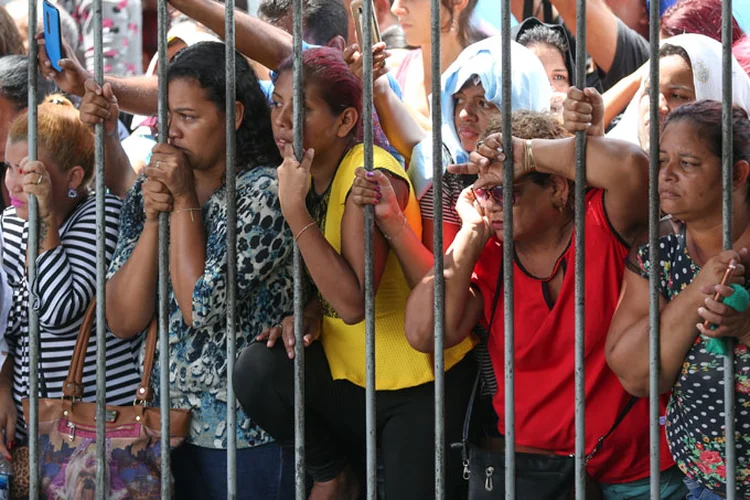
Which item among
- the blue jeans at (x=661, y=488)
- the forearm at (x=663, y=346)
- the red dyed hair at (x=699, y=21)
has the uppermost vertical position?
the red dyed hair at (x=699, y=21)

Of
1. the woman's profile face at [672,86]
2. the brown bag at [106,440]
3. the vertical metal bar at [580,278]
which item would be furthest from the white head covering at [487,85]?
the brown bag at [106,440]

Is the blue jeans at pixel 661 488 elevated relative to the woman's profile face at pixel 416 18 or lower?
lower

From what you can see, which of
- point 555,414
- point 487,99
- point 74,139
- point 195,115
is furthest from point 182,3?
point 555,414

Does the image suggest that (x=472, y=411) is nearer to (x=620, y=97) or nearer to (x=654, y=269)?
(x=654, y=269)

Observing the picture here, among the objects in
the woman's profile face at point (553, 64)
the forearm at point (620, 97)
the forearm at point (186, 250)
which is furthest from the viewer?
the woman's profile face at point (553, 64)

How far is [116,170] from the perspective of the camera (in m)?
4.03

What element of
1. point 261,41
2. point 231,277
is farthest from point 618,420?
point 261,41

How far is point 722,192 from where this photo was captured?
2.90 m

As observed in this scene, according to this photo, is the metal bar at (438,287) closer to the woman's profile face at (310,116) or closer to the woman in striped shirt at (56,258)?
the woman's profile face at (310,116)

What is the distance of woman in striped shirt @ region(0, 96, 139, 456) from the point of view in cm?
364

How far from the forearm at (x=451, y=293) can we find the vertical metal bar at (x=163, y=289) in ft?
2.24

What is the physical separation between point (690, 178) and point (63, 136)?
81.4 inches

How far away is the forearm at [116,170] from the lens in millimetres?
3991

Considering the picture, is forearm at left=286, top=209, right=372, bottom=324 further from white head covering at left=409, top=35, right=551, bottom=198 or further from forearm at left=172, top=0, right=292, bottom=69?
forearm at left=172, top=0, right=292, bottom=69
